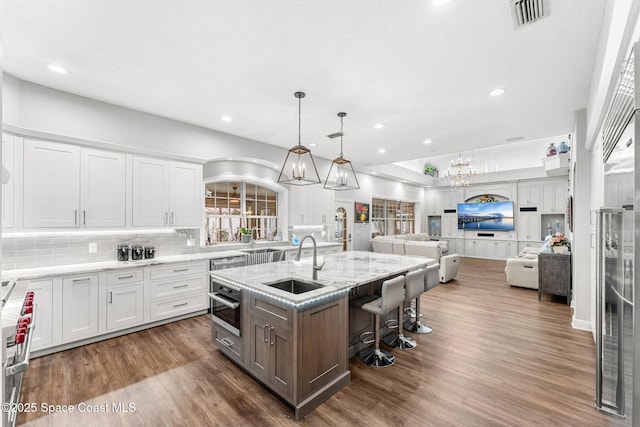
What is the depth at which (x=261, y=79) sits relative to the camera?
323 cm

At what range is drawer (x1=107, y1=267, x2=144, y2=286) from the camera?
360 cm

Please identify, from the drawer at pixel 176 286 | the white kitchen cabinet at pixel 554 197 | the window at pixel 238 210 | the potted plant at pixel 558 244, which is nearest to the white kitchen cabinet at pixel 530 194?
the white kitchen cabinet at pixel 554 197

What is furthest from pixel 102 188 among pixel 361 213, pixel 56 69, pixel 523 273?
pixel 523 273

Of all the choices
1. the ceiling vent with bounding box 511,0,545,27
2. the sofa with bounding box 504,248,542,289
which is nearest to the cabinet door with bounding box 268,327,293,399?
the ceiling vent with bounding box 511,0,545,27

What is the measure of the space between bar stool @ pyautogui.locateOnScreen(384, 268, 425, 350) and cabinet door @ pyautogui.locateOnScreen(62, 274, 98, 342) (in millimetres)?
3456

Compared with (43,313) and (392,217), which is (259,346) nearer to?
(43,313)

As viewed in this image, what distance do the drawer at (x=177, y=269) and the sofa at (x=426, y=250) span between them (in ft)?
13.4

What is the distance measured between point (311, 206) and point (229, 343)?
4088mm

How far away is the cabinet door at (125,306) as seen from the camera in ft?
11.8

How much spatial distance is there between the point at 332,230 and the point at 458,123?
12.1ft

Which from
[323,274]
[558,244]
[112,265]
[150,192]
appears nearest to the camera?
[323,274]

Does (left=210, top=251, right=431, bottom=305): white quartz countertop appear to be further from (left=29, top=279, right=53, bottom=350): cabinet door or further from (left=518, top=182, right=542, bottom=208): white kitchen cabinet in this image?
(left=518, top=182, right=542, bottom=208): white kitchen cabinet

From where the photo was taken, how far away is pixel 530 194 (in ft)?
31.5

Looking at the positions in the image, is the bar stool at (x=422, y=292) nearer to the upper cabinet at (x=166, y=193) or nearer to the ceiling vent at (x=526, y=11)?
the ceiling vent at (x=526, y=11)
